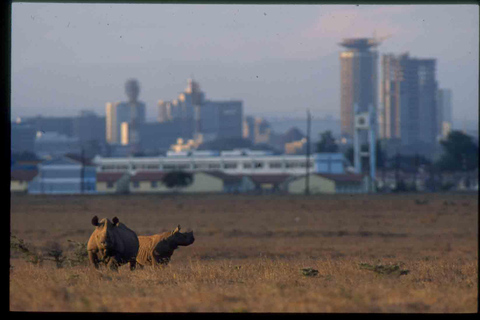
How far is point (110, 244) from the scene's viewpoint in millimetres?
13562

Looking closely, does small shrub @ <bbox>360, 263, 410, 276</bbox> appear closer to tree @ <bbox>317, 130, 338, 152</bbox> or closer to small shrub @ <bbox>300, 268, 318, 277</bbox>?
small shrub @ <bbox>300, 268, 318, 277</bbox>

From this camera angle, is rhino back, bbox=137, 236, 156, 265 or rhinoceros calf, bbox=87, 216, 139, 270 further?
rhino back, bbox=137, 236, 156, 265

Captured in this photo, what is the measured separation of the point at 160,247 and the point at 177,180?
350 ft

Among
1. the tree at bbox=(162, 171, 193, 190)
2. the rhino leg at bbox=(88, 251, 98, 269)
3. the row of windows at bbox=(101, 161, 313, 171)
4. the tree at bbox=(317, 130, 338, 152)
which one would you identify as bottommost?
the tree at bbox=(162, 171, 193, 190)

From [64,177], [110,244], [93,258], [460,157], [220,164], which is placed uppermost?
[460,157]

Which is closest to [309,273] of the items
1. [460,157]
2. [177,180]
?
[177,180]

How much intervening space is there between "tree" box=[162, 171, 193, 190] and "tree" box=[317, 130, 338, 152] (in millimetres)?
56051

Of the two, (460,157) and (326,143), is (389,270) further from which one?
(326,143)

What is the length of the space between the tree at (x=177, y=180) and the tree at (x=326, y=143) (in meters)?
56.1

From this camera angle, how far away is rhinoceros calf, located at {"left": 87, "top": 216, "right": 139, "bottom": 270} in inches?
535

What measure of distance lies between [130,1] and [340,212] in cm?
5659

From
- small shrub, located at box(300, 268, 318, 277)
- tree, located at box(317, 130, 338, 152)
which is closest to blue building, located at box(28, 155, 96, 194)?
tree, located at box(317, 130, 338, 152)

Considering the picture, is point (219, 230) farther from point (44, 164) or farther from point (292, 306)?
point (44, 164)

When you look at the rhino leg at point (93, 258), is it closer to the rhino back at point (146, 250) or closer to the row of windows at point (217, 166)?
the rhino back at point (146, 250)
